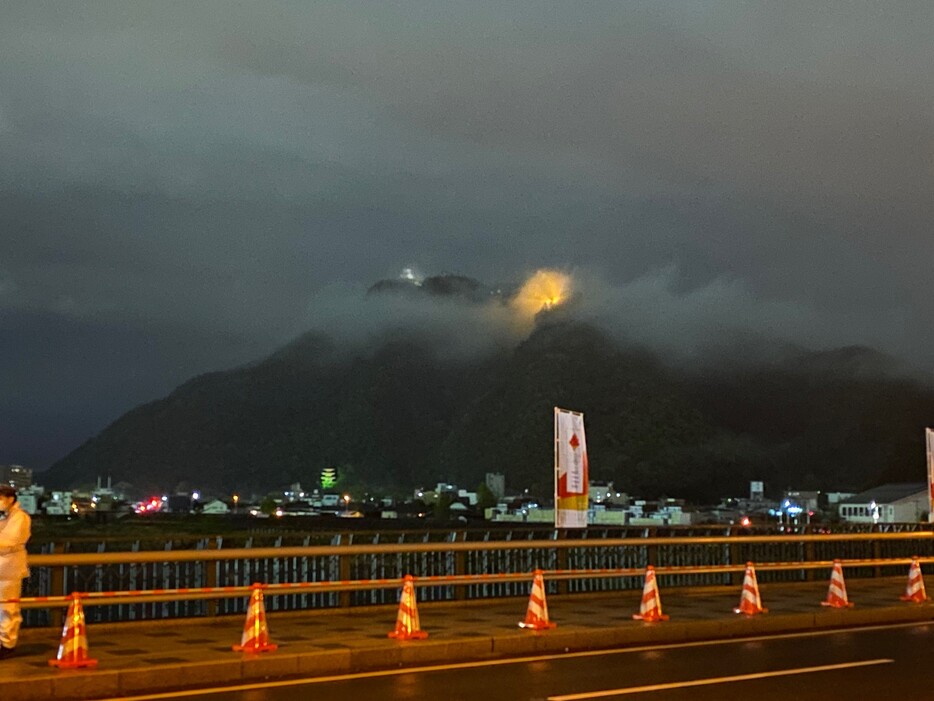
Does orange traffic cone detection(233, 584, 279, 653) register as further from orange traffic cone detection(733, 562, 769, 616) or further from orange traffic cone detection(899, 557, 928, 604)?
orange traffic cone detection(899, 557, 928, 604)

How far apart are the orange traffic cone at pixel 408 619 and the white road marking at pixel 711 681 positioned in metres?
3.70

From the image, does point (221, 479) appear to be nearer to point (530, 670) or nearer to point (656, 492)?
point (656, 492)

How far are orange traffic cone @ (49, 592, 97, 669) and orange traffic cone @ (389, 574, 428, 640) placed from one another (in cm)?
421

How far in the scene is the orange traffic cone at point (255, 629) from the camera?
13.6 metres

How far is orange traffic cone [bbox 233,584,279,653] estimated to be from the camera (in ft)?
44.7

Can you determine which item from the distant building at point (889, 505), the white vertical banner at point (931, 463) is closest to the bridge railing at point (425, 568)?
the white vertical banner at point (931, 463)

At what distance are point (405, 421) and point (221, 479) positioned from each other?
3530 cm

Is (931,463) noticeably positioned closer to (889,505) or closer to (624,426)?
(889,505)

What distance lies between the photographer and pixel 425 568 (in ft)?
93.0

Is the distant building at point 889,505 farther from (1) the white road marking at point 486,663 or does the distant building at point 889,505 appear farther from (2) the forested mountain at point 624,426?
(1) the white road marking at point 486,663

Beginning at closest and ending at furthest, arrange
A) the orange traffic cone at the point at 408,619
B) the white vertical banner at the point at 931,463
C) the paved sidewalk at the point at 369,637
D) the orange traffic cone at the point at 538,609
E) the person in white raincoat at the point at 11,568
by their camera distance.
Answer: the paved sidewalk at the point at 369,637 < the person in white raincoat at the point at 11,568 < the orange traffic cone at the point at 408,619 < the orange traffic cone at the point at 538,609 < the white vertical banner at the point at 931,463

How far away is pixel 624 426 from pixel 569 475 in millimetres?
120850

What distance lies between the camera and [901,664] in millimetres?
14469

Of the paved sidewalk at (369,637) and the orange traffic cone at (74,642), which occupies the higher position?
the orange traffic cone at (74,642)
